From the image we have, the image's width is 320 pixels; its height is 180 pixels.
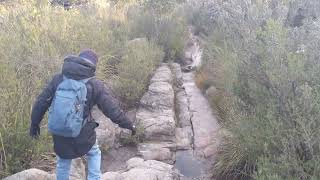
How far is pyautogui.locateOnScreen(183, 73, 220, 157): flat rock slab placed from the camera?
6.66m

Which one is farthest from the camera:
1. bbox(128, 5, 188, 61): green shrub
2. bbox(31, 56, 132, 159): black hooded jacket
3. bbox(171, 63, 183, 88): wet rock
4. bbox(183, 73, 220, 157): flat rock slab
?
bbox(128, 5, 188, 61): green shrub

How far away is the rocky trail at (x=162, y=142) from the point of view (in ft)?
17.4

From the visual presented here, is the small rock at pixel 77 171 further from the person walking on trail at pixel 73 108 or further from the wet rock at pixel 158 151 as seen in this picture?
the wet rock at pixel 158 151

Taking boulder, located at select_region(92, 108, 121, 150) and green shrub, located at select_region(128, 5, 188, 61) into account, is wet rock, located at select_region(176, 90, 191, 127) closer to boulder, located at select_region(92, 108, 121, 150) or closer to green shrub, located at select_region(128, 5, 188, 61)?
boulder, located at select_region(92, 108, 121, 150)

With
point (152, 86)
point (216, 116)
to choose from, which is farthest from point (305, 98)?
point (152, 86)

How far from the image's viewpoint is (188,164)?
248 inches

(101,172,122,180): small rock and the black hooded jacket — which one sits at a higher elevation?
the black hooded jacket

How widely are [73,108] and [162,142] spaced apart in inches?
127

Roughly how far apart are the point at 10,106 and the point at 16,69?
129cm

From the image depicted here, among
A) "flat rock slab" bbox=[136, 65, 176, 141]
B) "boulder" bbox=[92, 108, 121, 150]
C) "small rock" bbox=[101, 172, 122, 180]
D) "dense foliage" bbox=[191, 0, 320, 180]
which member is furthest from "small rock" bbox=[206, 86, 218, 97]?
"small rock" bbox=[101, 172, 122, 180]

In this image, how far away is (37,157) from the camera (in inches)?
194

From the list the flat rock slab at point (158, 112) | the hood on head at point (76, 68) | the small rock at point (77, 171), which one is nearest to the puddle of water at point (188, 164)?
the flat rock slab at point (158, 112)

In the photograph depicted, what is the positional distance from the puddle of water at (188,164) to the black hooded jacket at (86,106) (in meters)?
2.27

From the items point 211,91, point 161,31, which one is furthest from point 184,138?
point 161,31
